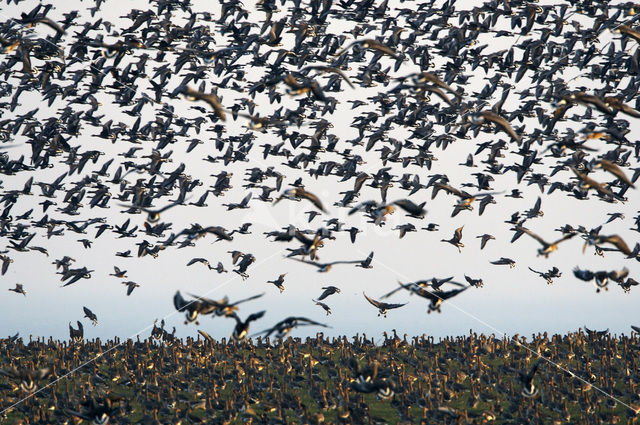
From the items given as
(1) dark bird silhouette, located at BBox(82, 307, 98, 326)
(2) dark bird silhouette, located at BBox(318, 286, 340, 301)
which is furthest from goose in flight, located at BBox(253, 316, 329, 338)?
(1) dark bird silhouette, located at BBox(82, 307, 98, 326)

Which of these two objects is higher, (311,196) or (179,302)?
(311,196)

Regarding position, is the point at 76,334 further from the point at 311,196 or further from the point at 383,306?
the point at 311,196

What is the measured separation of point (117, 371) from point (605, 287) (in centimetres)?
3231

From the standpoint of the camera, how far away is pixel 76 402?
132 feet

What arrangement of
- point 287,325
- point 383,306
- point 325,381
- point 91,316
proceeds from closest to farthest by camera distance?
point 287,325 < point 383,306 < point 325,381 < point 91,316

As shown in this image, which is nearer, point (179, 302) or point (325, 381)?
point (179, 302)

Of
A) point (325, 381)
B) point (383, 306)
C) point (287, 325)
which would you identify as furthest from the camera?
point (325, 381)

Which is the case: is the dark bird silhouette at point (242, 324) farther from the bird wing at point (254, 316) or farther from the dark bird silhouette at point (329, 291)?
the dark bird silhouette at point (329, 291)

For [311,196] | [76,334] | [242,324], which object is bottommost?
[242,324]

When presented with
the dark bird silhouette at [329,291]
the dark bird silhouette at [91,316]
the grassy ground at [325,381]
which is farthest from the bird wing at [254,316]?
the dark bird silhouette at [91,316]

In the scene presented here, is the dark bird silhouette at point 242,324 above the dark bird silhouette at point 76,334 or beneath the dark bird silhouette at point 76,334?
beneath

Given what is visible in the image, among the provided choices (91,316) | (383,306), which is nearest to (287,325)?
(383,306)

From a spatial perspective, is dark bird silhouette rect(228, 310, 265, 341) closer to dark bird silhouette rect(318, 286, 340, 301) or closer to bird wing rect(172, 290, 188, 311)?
bird wing rect(172, 290, 188, 311)

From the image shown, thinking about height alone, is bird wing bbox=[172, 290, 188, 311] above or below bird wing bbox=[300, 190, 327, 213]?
below
